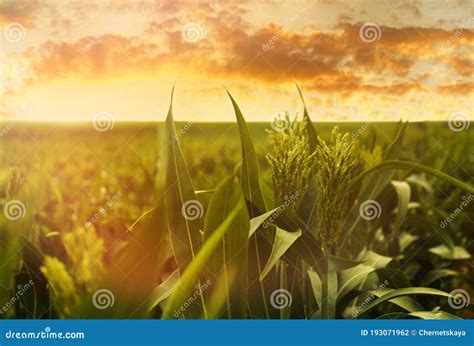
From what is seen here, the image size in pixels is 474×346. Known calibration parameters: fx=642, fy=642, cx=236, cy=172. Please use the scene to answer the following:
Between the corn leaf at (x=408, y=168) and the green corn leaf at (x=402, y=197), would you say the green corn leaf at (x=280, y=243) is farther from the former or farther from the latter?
the green corn leaf at (x=402, y=197)

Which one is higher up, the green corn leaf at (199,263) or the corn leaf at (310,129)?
the corn leaf at (310,129)

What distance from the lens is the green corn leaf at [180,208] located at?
8.34 ft

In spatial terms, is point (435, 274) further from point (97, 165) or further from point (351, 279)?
point (97, 165)

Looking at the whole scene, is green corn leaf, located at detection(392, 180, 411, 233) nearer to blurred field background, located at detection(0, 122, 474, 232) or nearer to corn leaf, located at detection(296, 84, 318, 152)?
blurred field background, located at detection(0, 122, 474, 232)

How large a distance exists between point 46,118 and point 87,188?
13.3 inches

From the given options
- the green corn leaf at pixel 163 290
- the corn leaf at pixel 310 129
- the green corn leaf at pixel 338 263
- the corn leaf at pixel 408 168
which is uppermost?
the corn leaf at pixel 310 129

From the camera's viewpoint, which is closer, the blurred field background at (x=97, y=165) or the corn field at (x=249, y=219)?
the corn field at (x=249, y=219)

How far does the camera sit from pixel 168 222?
8.40ft

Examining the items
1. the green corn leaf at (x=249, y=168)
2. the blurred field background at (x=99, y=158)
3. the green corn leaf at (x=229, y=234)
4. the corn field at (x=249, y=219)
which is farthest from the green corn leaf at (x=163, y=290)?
the green corn leaf at (x=249, y=168)

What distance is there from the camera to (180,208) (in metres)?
2.55

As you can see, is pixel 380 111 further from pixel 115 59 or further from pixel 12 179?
pixel 12 179

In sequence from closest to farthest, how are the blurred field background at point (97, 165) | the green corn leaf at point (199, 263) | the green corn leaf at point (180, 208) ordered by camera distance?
1. the green corn leaf at point (199, 263)
2. the green corn leaf at point (180, 208)
3. the blurred field background at point (97, 165)

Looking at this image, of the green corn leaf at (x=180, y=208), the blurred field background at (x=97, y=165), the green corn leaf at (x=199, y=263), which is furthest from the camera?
the blurred field background at (x=97, y=165)

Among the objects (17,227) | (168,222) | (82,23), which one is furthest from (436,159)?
(17,227)
